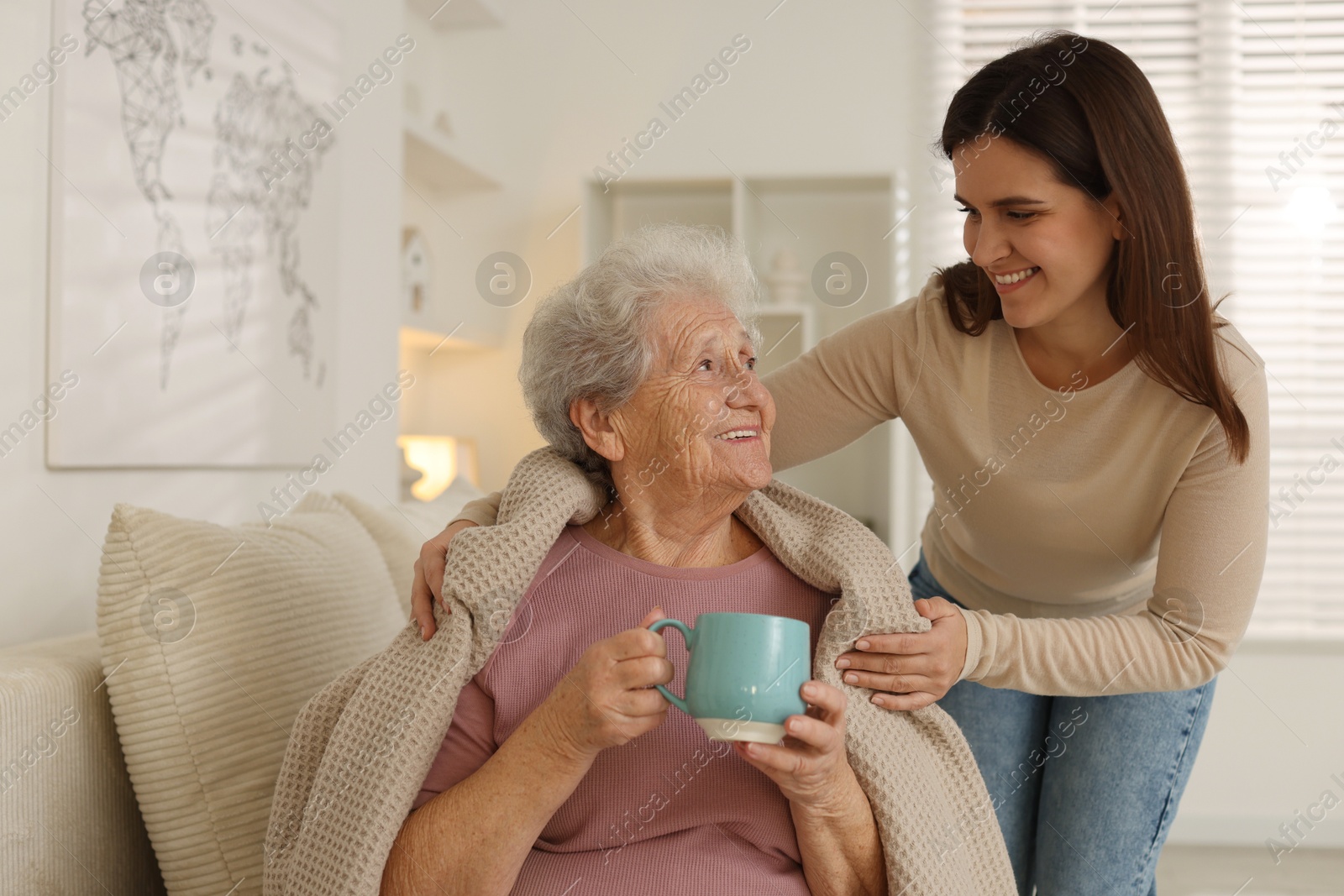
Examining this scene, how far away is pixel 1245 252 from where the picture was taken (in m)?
3.70

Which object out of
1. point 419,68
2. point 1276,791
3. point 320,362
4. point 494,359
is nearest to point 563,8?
point 419,68

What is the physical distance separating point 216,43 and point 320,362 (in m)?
0.81

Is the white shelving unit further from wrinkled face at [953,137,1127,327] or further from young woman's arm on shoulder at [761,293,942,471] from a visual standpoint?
wrinkled face at [953,137,1127,327]

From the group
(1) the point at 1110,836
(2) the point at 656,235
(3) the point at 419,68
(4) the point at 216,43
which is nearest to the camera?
(2) the point at 656,235

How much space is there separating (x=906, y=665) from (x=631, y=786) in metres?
0.35

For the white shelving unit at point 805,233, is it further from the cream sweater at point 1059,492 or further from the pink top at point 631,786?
the pink top at point 631,786

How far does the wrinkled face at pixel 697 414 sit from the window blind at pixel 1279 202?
2521mm

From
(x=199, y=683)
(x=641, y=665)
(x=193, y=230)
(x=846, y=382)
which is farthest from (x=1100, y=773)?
(x=193, y=230)

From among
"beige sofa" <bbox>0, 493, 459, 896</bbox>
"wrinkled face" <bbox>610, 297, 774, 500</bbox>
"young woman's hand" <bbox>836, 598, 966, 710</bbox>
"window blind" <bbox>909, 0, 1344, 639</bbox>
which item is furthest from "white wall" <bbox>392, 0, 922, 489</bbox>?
"young woman's hand" <bbox>836, 598, 966, 710</bbox>

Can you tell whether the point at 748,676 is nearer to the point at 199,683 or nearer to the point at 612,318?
the point at 612,318

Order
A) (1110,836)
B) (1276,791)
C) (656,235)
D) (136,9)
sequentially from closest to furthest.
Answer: (656,235)
(1110,836)
(136,9)
(1276,791)

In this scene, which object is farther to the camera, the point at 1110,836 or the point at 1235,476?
the point at 1110,836

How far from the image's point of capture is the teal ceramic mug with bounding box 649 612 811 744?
94 cm

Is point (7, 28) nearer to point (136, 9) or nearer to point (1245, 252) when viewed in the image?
point (136, 9)
